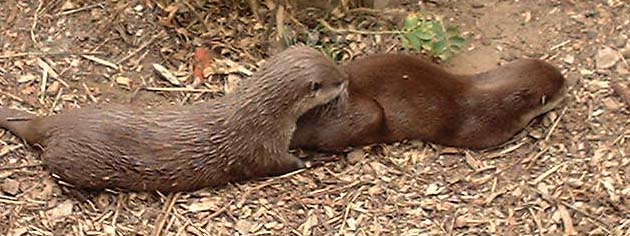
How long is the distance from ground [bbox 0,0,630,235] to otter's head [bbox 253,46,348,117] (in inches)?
10.1

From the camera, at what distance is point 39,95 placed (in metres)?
3.81

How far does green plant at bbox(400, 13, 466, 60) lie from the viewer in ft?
12.5

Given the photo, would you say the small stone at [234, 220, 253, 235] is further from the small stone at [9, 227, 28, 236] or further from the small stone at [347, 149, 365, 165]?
the small stone at [9, 227, 28, 236]

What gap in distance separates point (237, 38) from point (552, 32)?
105 cm

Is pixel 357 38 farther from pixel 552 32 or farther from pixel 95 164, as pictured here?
pixel 95 164

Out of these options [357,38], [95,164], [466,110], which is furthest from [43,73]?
[466,110]

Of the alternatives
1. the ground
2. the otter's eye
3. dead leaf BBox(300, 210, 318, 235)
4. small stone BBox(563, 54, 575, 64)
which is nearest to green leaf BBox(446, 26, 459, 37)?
the ground

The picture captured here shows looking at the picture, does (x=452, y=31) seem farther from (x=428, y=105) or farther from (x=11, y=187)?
(x=11, y=187)

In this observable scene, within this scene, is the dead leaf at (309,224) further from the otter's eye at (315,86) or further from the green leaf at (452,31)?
the green leaf at (452,31)

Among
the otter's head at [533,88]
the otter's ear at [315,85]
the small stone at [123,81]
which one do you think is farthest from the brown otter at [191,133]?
the otter's head at [533,88]

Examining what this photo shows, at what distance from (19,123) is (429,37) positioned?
4.21 ft

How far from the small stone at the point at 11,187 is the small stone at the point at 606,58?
6.11ft

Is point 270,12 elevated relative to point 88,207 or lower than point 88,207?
elevated

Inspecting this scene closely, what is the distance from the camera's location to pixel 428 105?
3.64 m
